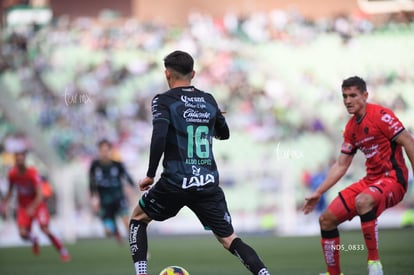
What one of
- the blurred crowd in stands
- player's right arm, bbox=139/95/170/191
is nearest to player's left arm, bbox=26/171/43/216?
the blurred crowd in stands

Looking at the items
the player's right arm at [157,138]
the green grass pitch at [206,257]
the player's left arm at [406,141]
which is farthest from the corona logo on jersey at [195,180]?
the green grass pitch at [206,257]

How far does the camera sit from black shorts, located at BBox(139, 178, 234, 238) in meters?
6.24

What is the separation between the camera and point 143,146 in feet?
73.5

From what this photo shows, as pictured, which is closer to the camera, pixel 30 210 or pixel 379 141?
pixel 379 141

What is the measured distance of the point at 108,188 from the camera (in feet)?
51.8

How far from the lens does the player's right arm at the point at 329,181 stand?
7496 mm

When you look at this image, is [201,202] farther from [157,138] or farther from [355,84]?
[355,84]

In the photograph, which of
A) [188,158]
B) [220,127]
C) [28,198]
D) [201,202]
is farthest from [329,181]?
[28,198]

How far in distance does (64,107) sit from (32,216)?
345 inches

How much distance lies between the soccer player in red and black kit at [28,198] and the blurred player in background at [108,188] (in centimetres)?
111

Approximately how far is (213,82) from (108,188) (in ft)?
28.5

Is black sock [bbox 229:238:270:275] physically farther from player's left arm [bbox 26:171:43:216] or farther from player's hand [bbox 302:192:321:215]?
player's left arm [bbox 26:171:43:216]

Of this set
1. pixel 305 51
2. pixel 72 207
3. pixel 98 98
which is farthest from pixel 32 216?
pixel 305 51

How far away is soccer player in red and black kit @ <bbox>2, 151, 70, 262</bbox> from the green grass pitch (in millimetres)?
493
